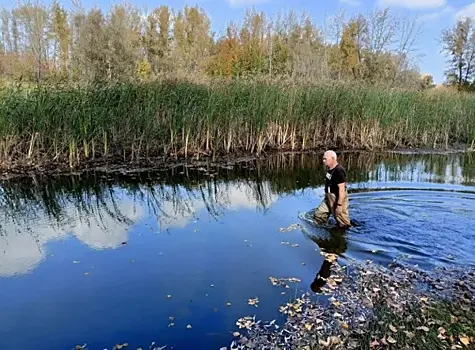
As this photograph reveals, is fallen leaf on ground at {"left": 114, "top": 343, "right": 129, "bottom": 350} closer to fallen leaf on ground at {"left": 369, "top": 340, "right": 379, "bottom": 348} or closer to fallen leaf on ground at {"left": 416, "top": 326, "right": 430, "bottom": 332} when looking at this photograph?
fallen leaf on ground at {"left": 369, "top": 340, "right": 379, "bottom": 348}

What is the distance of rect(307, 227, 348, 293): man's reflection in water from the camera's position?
15.3 feet

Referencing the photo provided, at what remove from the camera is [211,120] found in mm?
11664

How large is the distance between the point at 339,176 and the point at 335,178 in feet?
0.26

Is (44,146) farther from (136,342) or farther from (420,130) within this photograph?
(420,130)

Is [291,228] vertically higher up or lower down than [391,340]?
higher up

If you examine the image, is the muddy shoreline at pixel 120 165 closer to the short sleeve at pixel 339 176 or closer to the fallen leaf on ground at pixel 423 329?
the short sleeve at pixel 339 176

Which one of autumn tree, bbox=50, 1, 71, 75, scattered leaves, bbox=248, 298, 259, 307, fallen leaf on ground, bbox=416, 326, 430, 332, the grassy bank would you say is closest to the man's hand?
scattered leaves, bbox=248, 298, 259, 307

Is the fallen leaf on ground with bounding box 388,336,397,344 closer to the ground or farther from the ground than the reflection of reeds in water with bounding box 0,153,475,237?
closer to the ground

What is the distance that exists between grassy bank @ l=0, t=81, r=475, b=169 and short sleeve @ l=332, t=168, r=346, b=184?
6002 millimetres

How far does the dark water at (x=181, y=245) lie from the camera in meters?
3.92

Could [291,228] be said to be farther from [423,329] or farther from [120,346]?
[120,346]

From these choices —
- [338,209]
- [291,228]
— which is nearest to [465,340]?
[338,209]

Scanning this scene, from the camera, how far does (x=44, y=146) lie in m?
10.2

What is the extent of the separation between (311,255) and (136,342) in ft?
8.61
